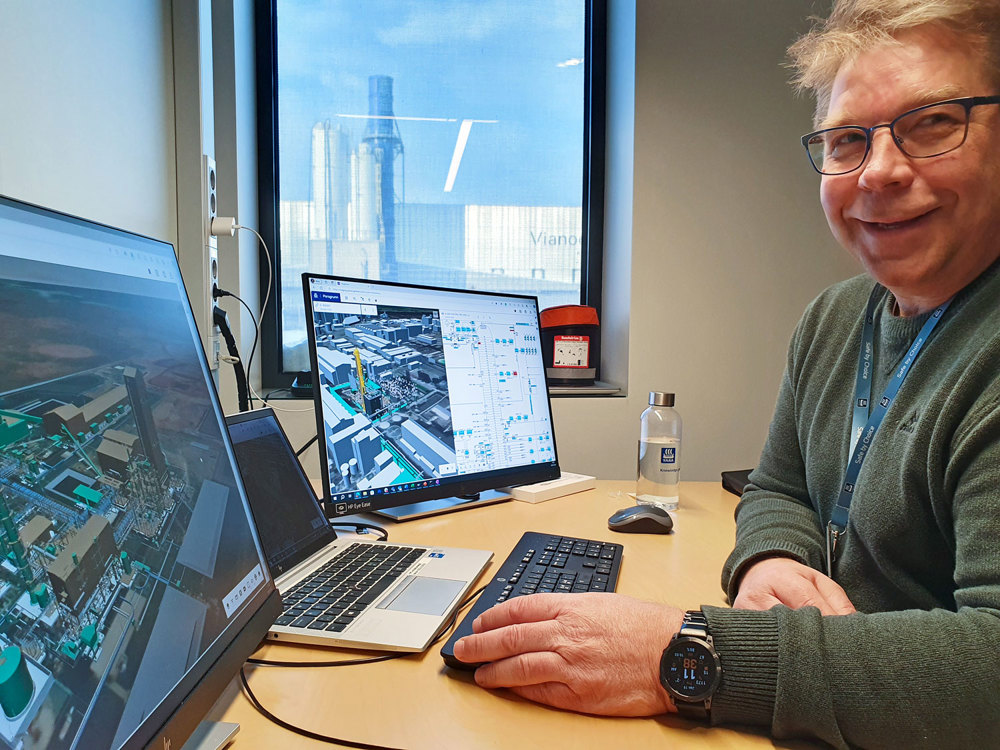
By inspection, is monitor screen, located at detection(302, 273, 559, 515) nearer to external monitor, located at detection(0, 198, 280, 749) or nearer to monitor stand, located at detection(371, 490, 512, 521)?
monitor stand, located at detection(371, 490, 512, 521)

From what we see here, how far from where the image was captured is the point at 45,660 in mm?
324

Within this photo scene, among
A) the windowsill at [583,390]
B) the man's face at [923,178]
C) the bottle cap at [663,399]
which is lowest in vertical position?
the windowsill at [583,390]

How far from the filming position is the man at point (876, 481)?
59 centimetres

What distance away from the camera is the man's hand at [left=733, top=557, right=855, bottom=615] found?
81cm

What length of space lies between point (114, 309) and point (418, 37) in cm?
236

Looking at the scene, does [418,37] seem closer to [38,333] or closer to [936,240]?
[936,240]

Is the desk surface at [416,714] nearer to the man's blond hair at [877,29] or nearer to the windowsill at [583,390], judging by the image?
the man's blond hair at [877,29]

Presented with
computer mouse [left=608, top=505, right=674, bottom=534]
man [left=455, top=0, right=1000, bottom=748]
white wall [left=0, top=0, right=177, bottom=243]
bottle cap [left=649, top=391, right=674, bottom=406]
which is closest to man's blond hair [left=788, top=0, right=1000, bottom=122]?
man [left=455, top=0, right=1000, bottom=748]

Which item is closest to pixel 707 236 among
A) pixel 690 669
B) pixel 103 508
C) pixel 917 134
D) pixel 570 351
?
pixel 570 351

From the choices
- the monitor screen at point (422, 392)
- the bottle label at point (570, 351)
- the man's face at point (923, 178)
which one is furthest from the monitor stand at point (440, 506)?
the bottle label at point (570, 351)

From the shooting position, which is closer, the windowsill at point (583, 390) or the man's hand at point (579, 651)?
the man's hand at point (579, 651)

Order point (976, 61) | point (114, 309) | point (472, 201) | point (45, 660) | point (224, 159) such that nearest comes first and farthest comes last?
point (45, 660)
point (114, 309)
point (976, 61)
point (224, 159)
point (472, 201)

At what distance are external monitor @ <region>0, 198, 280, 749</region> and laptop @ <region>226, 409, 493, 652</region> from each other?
0.19 meters

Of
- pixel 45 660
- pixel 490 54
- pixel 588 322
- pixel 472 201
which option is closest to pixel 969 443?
pixel 45 660
